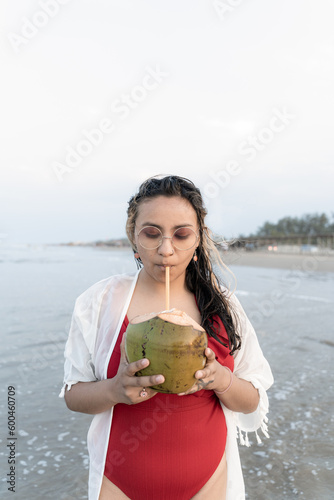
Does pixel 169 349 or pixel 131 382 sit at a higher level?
pixel 169 349

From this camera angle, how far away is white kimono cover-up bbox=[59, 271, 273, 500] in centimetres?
140

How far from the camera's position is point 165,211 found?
141 centimetres

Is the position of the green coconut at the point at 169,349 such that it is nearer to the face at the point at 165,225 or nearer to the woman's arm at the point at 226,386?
the woman's arm at the point at 226,386

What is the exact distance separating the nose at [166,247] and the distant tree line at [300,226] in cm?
6271

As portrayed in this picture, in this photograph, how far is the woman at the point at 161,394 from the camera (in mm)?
1339

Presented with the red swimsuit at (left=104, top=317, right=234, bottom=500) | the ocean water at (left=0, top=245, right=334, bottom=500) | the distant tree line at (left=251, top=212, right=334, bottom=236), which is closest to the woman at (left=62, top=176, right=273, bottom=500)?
the red swimsuit at (left=104, top=317, right=234, bottom=500)

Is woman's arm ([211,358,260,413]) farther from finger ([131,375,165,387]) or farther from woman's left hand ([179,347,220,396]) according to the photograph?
finger ([131,375,165,387])

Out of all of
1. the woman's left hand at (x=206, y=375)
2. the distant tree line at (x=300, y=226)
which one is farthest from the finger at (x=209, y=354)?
the distant tree line at (x=300, y=226)

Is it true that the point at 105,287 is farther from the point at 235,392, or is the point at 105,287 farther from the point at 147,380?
the point at 235,392

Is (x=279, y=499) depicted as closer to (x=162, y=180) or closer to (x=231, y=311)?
(x=231, y=311)

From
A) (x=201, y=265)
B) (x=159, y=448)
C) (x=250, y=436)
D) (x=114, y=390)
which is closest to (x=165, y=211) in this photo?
(x=201, y=265)

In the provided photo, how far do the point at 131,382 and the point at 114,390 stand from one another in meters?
0.12

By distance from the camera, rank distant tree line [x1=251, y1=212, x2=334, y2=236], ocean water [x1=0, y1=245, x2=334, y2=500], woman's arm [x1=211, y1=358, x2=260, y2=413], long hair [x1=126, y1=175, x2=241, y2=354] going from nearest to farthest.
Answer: woman's arm [x1=211, y1=358, x2=260, y2=413], long hair [x1=126, y1=175, x2=241, y2=354], ocean water [x1=0, y1=245, x2=334, y2=500], distant tree line [x1=251, y1=212, x2=334, y2=236]

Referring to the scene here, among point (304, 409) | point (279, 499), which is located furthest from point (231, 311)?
point (304, 409)
